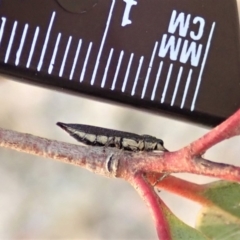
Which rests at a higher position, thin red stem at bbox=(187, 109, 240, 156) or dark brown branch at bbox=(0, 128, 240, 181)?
thin red stem at bbox=(187, 109, 240, 156)

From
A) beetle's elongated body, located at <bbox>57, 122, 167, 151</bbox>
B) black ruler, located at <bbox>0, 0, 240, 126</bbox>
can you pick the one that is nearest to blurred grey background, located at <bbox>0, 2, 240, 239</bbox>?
black ruler, located at <bbox>0, 0, 240, 126</bbox>

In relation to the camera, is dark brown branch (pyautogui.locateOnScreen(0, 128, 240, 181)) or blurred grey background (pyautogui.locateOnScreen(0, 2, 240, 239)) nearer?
dark brown branch (pyautogui.locateOnScreen(0, 128, 240, 181))

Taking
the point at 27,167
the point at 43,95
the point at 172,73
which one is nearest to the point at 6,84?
the point at 43,95

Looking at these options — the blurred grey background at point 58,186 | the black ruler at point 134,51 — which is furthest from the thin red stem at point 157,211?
the blurred grey background at point 58,186

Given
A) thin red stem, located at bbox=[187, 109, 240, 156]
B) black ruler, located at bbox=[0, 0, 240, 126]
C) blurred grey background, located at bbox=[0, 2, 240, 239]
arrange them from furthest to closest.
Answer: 1. blurred grey background, located at bbox=[0, 2, 240, 239]
2. black ruler, located at bbox=[0, 0, 240, 126]
3. thin red stem, located at bbox=[187, 109, 240, 156]

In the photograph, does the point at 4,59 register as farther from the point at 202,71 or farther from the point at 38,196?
the point at 38,196

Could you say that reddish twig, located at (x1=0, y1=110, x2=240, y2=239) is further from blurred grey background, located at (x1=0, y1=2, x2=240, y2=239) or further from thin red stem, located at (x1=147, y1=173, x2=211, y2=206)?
blurred grey background, located at (x1=0, y1=2, x2=240, y2=239)

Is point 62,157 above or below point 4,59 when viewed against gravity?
below
